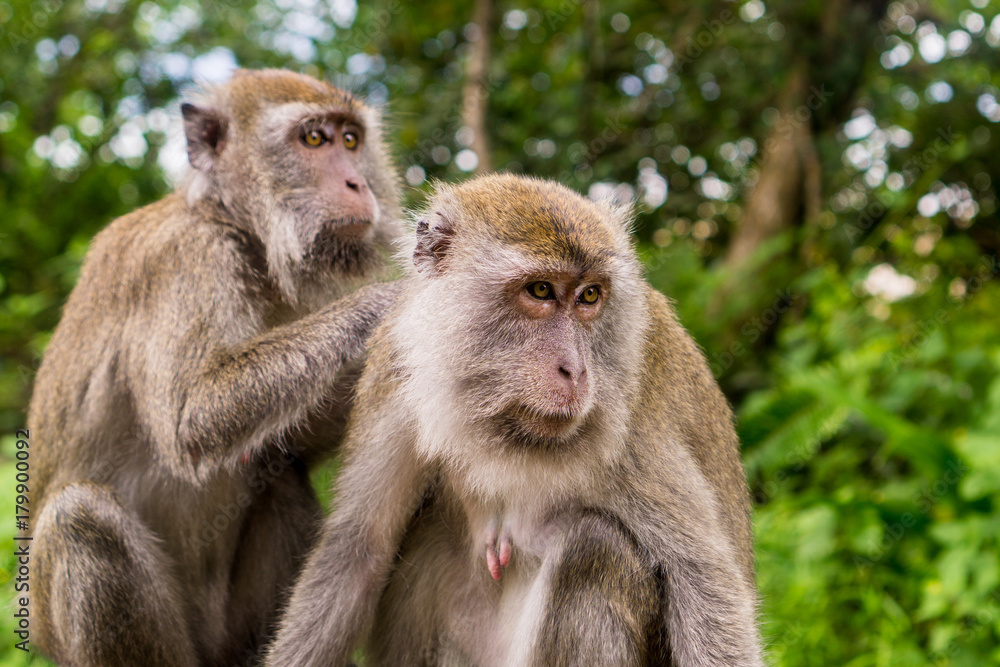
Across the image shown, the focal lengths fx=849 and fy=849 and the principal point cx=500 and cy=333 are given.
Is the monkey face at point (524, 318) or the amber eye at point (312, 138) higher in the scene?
the amber eye at point (312, 138)

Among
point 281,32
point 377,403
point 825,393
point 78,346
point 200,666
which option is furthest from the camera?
point 281,32

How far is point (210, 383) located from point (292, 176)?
0.96m

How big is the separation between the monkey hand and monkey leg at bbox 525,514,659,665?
0.72ft

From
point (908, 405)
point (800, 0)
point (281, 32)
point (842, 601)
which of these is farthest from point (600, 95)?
point (842, 601)

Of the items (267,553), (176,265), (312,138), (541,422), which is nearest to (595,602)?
(541,422)

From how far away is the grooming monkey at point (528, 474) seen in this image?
2559 mm

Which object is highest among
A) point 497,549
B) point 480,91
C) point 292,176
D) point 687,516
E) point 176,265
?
point 480,91

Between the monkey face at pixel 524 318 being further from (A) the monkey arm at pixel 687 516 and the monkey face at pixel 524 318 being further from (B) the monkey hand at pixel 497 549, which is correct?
(B) the monkey hand at pixel 497 549

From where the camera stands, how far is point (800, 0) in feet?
25.7

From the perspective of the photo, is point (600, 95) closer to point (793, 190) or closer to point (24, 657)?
point (793, 190)

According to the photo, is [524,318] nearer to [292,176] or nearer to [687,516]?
[687,516]

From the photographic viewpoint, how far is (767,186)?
28.6 ft

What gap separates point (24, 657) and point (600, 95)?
726cm

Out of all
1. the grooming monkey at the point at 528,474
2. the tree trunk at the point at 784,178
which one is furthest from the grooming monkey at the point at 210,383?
the tree trunk at the point at 784,178
